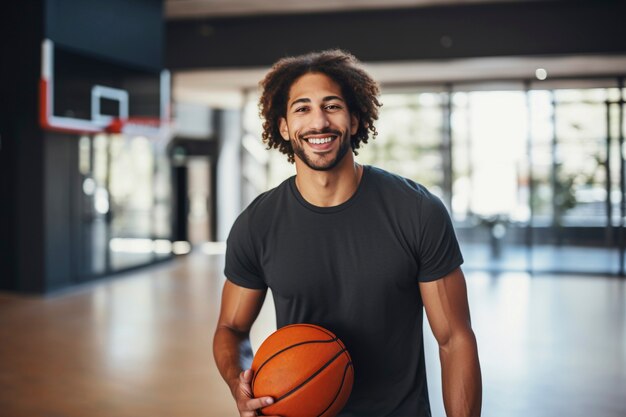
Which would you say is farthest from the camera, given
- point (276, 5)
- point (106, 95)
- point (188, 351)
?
point (276, 5)

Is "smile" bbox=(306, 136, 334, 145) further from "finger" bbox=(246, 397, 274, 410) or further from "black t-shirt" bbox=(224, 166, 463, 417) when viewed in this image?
"finger" bbox=(246, 397, 274, 410)

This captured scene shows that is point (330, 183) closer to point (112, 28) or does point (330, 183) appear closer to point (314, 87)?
point (314, 87)

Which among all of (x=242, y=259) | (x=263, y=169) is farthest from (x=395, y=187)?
(x=263, y=169)

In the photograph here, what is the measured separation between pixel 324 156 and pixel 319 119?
0.28ft

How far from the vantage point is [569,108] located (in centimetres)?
1002

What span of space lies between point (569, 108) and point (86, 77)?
6641 mm

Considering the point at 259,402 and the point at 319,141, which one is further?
the point at 319,141

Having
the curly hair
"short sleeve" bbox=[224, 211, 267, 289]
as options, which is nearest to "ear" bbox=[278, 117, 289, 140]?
the curly hair

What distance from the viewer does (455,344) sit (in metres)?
1.58

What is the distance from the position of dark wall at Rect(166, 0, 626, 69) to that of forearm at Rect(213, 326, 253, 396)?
762cm

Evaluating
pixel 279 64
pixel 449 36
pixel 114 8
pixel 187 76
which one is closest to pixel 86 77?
pixel 114 8

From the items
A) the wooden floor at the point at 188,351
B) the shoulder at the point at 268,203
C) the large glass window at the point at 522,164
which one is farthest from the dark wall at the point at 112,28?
the shoulder at the point at 268,203

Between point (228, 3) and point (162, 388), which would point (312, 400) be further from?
point (228, 3)

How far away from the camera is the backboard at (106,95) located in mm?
7953
